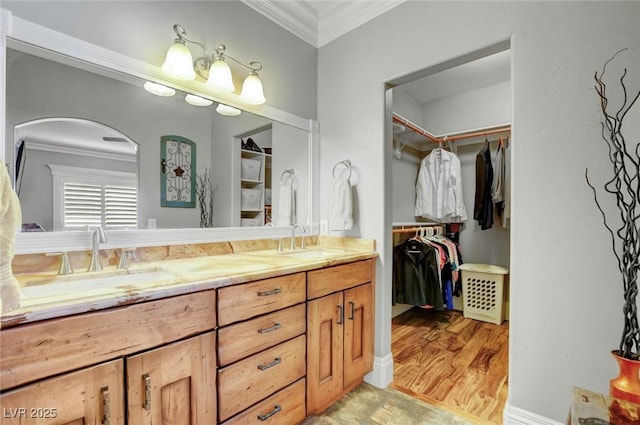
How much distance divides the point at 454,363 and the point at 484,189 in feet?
5.78

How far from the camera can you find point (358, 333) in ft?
5.92

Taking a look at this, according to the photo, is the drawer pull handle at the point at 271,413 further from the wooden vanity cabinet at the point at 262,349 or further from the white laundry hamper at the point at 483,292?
the white laundry hamper at the point at 483,292

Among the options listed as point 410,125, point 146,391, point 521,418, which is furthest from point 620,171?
point 146,391

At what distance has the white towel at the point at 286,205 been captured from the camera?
6.99 feet

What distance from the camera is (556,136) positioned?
1345 mm

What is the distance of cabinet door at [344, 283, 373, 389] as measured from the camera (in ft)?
5.60

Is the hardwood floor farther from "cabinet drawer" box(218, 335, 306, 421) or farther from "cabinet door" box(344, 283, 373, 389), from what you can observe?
"cabinet drawer" box(218, 335, 306, 421)

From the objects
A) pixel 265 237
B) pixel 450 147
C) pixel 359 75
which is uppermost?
pixel 359 75

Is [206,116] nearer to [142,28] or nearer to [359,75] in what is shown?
[142,28]

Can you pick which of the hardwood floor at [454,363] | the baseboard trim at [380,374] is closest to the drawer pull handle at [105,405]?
the baseboard trim at [380,374]

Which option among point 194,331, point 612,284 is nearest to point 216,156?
point 194,331

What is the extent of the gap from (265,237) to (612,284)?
1.83 m

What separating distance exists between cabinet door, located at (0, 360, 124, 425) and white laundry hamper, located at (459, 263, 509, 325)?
3.11 meters

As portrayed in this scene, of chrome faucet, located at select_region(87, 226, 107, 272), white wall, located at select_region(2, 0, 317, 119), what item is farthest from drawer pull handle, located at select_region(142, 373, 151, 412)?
white wall, located at select_region(2, 0, 317, 119)
